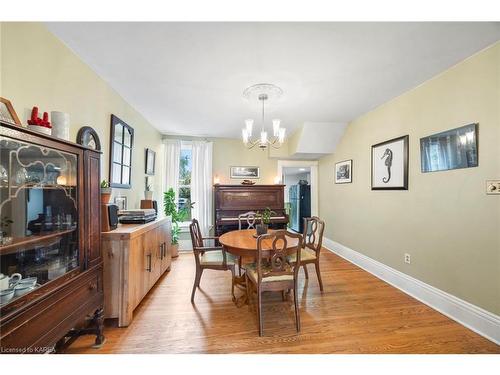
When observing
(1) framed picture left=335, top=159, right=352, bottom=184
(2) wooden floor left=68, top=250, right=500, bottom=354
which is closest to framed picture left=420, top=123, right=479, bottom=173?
(1) framed picture left=335, top=159, right=352, bottom=184

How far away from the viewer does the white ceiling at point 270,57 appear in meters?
1.56

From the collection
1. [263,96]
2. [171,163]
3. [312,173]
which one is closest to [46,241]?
[263,96]

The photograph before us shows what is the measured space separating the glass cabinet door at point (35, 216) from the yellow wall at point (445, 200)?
3.23 meters

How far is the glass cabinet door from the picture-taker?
3.56 ft

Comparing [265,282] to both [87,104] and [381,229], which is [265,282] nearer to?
[381,229]

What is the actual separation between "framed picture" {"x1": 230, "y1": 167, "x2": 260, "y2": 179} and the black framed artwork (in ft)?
9.49

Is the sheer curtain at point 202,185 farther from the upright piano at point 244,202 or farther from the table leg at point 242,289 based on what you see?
the table leg at point 242,289

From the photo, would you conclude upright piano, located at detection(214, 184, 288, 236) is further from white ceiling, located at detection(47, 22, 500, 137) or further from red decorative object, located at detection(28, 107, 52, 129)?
red decorative object, located at detection(28, 107, 52, 129)

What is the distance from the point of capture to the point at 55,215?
1398 millimetres

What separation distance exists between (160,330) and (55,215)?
126 centimetres

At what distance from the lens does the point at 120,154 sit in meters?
2.67

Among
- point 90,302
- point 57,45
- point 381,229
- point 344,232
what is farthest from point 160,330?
point 344,232

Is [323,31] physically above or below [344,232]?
above

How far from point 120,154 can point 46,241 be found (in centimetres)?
158
